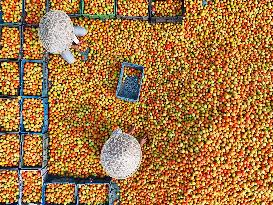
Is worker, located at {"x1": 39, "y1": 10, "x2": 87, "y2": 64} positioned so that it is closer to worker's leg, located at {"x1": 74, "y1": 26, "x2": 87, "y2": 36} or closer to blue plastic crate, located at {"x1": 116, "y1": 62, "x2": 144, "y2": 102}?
worker's leg, located at {"x1": 74, "y1": 26, "x2": 87, "y2": 36}

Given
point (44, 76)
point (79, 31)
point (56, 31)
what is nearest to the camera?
point (56, 31)

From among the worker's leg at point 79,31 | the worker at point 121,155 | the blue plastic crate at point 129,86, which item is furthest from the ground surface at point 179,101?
the worker at point 121,155

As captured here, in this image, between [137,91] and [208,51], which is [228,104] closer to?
[208,51]

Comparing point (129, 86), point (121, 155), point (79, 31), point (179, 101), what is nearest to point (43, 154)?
point (121, 155)

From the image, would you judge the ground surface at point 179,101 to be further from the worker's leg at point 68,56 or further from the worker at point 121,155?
the worker at point 121,155

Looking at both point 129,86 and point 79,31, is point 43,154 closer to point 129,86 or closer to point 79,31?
point 129,86
